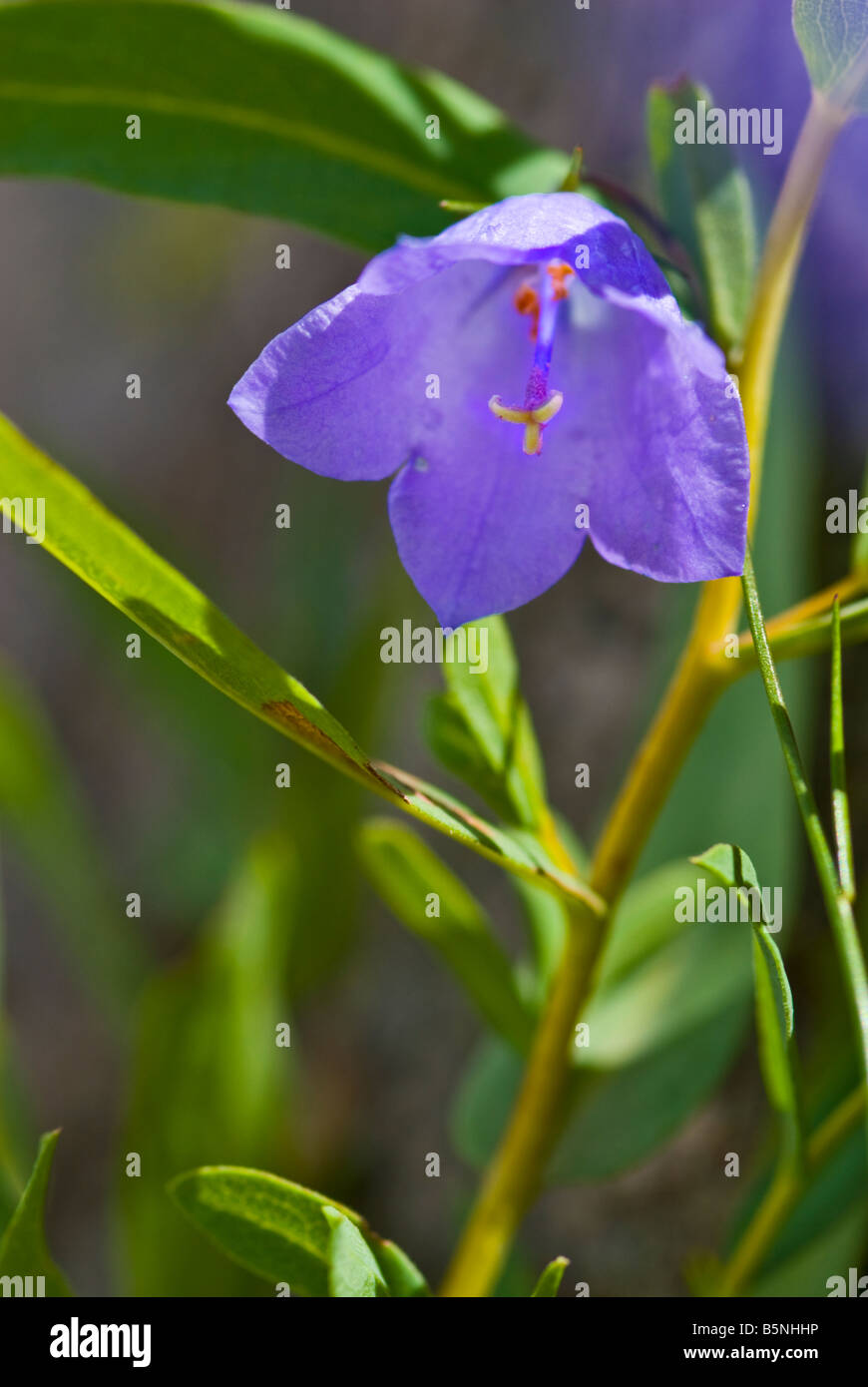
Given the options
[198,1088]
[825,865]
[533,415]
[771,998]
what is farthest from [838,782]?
[198,1088]

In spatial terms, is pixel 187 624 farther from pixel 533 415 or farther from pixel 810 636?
pixel 810 636

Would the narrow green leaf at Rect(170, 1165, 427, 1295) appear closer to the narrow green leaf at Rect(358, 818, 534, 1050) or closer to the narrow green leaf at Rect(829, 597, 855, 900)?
the narrow green leaf at Rect(358, 818, 534, 1050)

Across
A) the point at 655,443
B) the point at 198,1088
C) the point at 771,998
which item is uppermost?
the point at 655,443

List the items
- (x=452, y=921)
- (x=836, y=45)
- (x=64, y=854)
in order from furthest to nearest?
(x=64, y=854), (x=452, y=921), (x=836, y=45)

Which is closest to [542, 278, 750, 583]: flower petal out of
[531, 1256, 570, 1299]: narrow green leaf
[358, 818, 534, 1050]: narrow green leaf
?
[358, 818, 534, 1050]: narrow green leaf

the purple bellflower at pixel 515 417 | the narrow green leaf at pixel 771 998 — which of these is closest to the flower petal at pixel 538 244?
the purple bellflower at pixel 515 417
